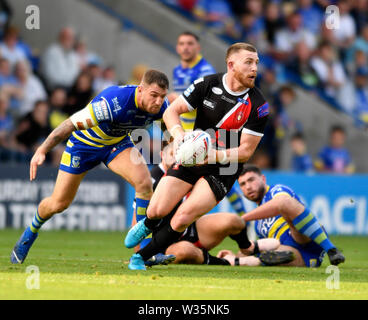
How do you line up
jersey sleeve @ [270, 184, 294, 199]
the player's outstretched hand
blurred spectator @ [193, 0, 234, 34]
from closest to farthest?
the player's outstretched hand
jersey sleeve @ [270, 184, 294, 199]
blurred spectator @ [193, 0, 234, 34]

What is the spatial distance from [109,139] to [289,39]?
12422mm

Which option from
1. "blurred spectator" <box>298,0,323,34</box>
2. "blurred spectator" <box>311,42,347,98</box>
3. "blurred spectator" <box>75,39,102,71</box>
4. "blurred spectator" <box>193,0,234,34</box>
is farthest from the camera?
"blurred spectator" <box>298,0,323,34</box>

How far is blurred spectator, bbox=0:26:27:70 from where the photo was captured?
16.9m

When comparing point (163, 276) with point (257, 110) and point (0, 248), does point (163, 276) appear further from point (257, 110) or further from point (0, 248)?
point (0, 248)

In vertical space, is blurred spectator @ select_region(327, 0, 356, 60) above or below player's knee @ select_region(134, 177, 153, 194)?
above

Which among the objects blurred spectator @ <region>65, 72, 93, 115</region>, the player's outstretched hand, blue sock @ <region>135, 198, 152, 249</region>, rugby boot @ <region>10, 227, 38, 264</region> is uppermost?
blurred spectator @ <region>65, 72, 93, 115</region>

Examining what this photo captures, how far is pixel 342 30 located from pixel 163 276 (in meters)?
15.7

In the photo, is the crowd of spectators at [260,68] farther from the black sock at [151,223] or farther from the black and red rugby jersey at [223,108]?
the black sock at [151,223]

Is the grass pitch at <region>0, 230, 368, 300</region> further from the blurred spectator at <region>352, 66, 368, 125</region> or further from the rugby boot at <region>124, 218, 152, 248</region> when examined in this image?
the blurred spectator at <region>352, 66, 368, 125</region>

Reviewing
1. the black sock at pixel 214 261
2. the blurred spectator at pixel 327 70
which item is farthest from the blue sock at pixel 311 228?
the blurred spectator at pixel 327 70

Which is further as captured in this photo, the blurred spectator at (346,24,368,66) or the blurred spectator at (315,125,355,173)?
the blurred spectator at (346,24,368,66)

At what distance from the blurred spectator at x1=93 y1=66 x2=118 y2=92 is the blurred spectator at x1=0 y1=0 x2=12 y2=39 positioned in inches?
86.2

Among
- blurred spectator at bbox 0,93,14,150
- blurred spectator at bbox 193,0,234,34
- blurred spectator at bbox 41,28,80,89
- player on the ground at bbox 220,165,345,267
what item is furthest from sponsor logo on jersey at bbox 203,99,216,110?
blurred spectator at bbox 193,0,234,34
